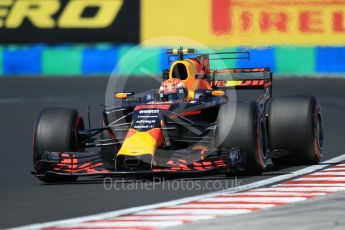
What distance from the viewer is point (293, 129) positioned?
12562 mm

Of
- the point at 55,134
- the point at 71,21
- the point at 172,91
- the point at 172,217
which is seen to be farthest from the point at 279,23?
the point at 172,217

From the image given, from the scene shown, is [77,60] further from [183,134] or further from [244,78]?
[183,134]

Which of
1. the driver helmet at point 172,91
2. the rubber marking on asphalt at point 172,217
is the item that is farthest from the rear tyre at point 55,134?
the rubber marking on asphalt at point 172,217

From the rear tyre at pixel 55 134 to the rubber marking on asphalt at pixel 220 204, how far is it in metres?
2.21

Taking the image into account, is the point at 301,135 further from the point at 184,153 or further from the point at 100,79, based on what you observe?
the point at 100,79

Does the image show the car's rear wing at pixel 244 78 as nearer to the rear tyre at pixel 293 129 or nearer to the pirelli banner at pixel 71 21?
the rear tyre at pixel 293 129

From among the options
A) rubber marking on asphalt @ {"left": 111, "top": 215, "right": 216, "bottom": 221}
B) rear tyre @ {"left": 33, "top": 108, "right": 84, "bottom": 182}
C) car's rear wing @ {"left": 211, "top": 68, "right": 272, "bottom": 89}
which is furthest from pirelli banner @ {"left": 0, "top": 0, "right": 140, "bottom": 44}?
rubber marking on asphalt @ {"left": 111, "top": 215, "right": 216, "bottom": 221}

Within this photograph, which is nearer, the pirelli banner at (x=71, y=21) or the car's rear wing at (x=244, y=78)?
the car's rear wing at (x=244, y=78)

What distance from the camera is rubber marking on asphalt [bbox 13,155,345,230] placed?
8562mm

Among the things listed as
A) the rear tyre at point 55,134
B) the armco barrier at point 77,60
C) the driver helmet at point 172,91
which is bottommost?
the armco barrier at point 77,60

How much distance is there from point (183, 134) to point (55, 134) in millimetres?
1371

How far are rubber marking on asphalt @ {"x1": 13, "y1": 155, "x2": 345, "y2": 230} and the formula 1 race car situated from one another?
0.59 metres

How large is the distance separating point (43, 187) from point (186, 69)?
245 cm

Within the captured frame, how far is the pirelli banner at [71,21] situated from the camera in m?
25.4
